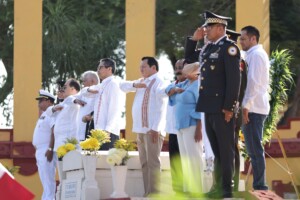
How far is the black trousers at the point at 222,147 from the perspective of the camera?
9961mm

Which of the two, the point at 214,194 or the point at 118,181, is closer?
the point at 214,194

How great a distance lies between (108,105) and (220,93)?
131 inches

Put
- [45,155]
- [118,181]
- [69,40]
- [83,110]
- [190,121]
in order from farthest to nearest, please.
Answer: [69,40] < [45,155] < [83,110] < [118,181] < [190,121]

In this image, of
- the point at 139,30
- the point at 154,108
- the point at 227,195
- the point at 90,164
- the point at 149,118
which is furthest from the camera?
the point at 139,30

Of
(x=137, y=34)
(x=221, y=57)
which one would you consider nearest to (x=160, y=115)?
(x=221, y=57)

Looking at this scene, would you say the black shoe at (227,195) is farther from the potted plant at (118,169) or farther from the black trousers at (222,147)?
the potted plant at (118,169)

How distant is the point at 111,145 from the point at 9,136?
453cm

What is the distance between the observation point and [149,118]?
12.0 metres

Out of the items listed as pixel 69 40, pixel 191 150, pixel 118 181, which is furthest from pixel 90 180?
pixel 69 40

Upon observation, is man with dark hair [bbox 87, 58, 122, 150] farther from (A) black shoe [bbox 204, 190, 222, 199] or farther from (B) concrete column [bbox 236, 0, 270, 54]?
(B) concrete column [bbox 236, 0, 270, 54]

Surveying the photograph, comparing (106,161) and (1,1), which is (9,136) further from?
(106,161)

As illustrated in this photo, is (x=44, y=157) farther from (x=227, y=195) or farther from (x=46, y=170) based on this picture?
(x=227, y=195)

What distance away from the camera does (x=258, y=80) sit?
1080 centimetres

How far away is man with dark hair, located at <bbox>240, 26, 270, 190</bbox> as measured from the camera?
10.7 m
